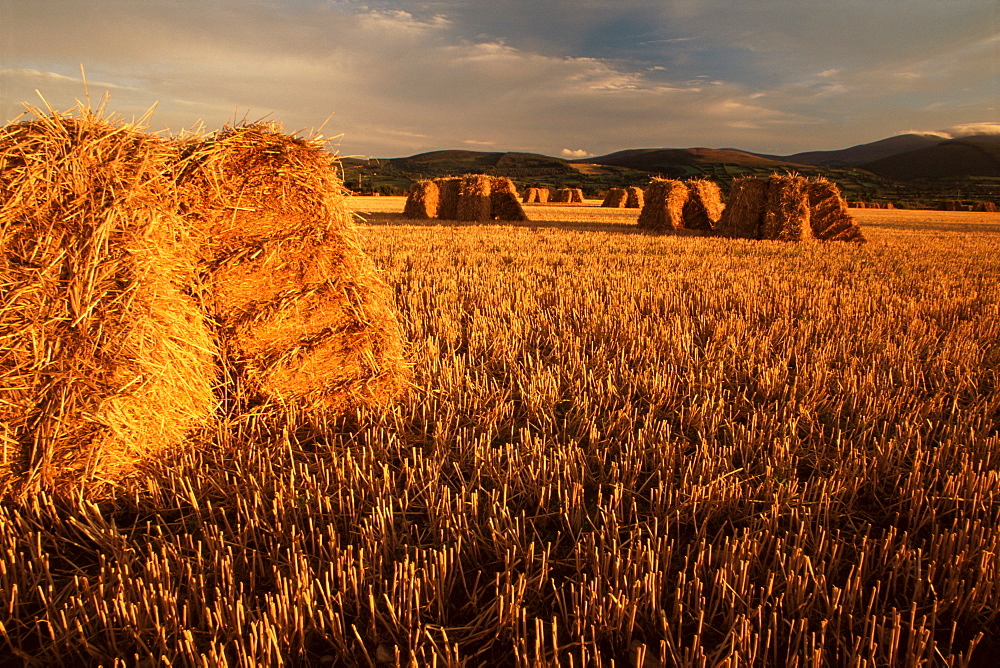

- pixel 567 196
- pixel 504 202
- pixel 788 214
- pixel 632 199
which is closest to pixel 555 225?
pixel 504 202

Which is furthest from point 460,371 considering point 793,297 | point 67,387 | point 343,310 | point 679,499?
point 793,297

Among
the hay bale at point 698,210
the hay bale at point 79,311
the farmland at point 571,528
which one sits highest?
the hay bale at point 698,210

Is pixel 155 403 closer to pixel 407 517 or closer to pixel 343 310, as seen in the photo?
pixel 343 310

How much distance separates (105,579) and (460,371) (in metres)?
2.42

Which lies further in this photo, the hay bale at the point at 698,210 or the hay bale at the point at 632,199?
the hay bale at the point at 632,199

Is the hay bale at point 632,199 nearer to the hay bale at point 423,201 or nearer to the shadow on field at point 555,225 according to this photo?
the shadow on field at point 555,225

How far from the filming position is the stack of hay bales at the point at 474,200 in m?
21.6

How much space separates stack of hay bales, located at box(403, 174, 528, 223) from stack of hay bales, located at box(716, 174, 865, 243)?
29.2ft

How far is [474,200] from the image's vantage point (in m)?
21.6

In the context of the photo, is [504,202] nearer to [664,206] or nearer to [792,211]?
[664,206]

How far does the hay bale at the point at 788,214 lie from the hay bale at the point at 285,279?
13939mm

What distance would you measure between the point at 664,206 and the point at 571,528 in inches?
663

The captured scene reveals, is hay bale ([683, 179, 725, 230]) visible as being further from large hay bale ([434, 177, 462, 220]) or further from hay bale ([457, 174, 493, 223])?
large hay bale ([434, 177, 462, 220])

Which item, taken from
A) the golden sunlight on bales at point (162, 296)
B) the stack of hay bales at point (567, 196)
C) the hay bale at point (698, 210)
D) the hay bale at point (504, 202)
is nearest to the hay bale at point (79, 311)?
the golden sunlight on bales at point (162, 296)
